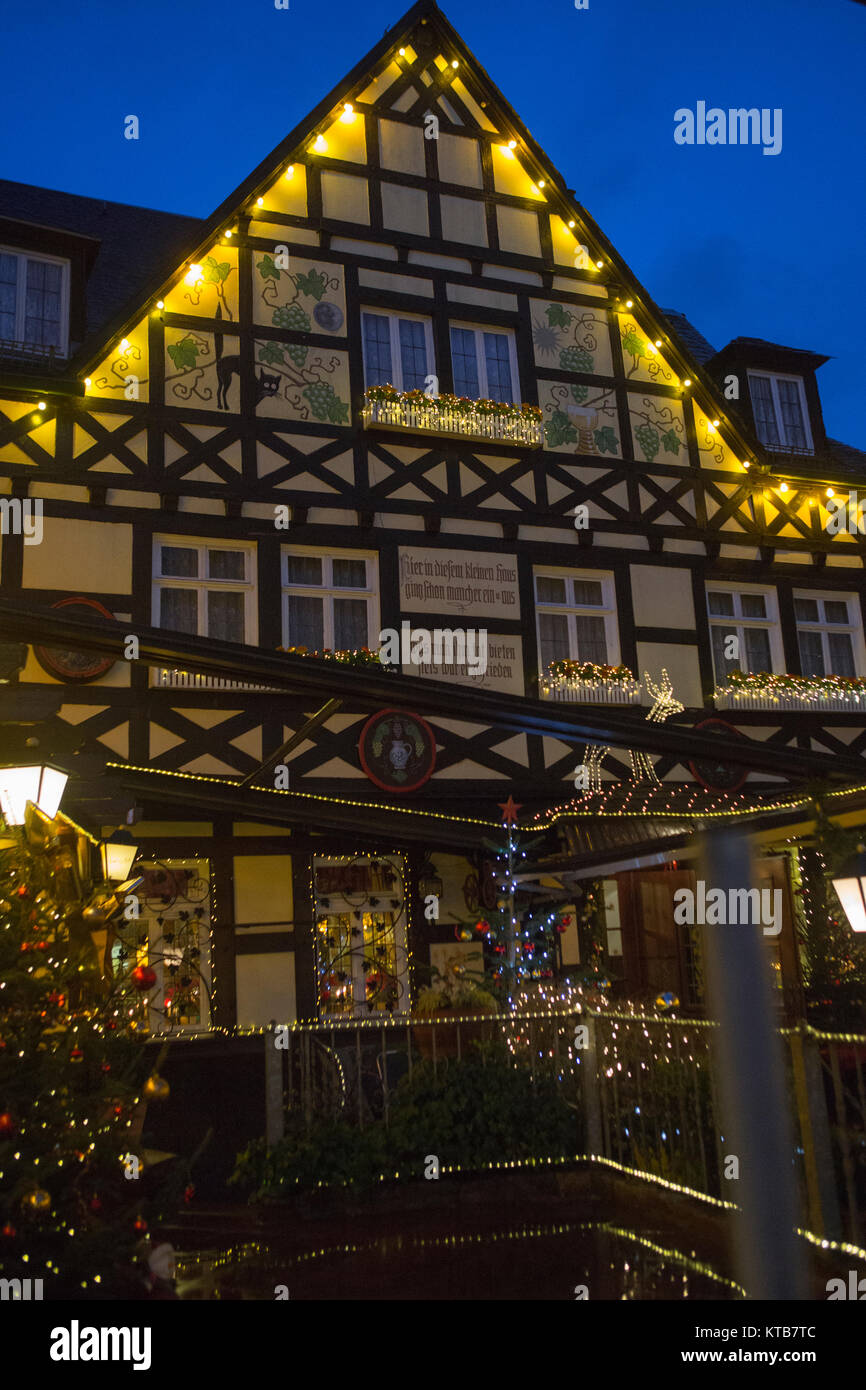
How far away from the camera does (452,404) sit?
14.0m

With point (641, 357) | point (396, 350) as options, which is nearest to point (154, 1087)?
point (396, 350)

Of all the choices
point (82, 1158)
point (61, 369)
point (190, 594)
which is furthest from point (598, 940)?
point (82, 1158)

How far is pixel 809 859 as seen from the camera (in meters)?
13.7

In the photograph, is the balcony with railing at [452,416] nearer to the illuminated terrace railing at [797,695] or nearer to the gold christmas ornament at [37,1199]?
the illuminated terrace railing at [797,695]

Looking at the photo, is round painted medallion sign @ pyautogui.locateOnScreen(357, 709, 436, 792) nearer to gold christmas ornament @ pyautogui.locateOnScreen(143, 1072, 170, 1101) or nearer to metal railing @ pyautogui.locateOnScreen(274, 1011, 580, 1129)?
metal railing @ pyautogui.locateOnScreen(274, 1011, 580, 1129)

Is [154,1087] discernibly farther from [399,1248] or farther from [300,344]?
[300,344]

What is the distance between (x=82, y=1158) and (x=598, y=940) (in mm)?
10211

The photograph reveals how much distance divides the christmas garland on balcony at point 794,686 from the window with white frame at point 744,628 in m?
0.25

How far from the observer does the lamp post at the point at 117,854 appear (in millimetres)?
9156

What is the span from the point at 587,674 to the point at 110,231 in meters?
8.96

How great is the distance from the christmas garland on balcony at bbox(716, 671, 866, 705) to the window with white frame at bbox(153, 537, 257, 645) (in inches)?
246

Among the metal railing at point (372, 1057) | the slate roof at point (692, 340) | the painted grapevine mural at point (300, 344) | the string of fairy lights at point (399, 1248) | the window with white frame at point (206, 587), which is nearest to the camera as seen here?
the string of fairy lights at point (399, 1248)

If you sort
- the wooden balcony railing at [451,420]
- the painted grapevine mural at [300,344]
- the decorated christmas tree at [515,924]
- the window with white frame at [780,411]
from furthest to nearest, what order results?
the window with white frame at [780,411]
the wooden balcony railing at [451,420]
the painted grapevine mural at [300,344]
the decorated christmas tree at [515,924]

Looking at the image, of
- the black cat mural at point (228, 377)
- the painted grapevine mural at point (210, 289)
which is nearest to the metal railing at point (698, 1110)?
the black cat mural at point (228, 377)
